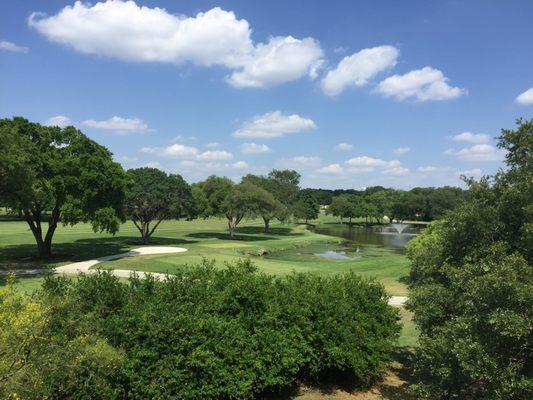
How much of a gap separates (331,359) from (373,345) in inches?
41.4

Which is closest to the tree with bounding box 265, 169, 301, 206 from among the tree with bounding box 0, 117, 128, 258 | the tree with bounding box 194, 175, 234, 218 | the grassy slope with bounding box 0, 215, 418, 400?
the tree with bounding box 194, 175, 234, 218

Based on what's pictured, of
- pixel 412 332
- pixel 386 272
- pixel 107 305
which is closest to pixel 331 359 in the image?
pixel 107 305

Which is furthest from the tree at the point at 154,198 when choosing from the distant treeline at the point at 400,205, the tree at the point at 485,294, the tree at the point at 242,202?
the distant treeline at the point at 400,205

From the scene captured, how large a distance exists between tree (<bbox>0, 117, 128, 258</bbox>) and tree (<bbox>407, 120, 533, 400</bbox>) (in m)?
24.7

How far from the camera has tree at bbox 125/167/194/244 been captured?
1702 inches

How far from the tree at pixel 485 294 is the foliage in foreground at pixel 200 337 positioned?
A: 164cm

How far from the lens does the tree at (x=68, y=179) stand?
1085 inches

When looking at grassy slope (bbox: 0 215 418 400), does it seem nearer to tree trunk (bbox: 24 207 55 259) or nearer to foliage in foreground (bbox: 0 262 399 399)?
foliage in foreground (bbox: 0 262 399 399)

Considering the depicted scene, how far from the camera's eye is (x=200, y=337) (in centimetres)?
707

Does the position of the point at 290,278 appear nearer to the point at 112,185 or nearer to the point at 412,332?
the point at 412,332

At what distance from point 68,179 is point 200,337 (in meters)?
25.1

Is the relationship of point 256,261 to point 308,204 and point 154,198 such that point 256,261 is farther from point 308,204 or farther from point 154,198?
point 308,204

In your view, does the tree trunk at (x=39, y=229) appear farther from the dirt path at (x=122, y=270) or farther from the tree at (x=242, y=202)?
the tree at (x=242, y=202)

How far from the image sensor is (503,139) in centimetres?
805
